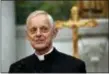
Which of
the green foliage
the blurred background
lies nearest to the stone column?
the blurred background

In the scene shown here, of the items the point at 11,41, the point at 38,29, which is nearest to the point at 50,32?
the point at 38,29

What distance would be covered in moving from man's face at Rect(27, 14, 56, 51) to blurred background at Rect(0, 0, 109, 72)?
1580 millimetres

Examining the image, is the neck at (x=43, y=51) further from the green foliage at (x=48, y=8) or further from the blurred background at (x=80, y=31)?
the green foliage at (x=48, y=8)

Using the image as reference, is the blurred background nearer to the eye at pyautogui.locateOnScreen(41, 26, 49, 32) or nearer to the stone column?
the stone column

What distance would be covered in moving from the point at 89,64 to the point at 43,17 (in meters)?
1.65

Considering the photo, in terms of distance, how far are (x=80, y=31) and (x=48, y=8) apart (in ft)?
0.97

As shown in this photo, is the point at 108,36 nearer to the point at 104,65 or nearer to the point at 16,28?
the point at 104,65

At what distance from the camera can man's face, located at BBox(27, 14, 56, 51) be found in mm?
1250

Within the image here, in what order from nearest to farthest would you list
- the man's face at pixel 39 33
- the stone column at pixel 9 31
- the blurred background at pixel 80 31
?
the man's face at pixel 39 33 < the stone column at pixel 9 31 < the blurred background at pixel 80 31

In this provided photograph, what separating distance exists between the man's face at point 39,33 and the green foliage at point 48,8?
5.60 ft

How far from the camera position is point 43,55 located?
1289mm

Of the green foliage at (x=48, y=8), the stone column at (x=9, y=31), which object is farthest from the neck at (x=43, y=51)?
the green foliage at (x=48, y=8)

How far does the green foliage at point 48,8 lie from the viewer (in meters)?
2.98

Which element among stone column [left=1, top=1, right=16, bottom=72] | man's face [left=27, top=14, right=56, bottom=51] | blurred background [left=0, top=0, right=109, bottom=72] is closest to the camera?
man's face [left=27, top=14, right=56, bottom=51]
